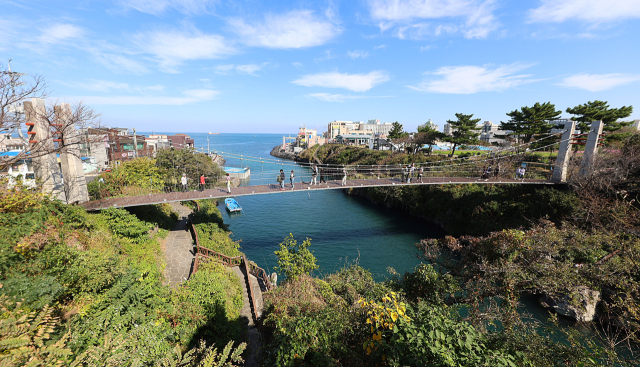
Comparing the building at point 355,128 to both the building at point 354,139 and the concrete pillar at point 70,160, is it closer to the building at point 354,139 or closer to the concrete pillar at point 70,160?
the building at point 354,139

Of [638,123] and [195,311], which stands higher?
[638,123]

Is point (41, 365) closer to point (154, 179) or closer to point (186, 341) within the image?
point (186, 341)

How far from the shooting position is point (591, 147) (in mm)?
12586

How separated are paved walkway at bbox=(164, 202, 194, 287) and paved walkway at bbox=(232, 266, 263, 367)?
176cm

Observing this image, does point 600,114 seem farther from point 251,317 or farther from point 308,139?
point 308,139

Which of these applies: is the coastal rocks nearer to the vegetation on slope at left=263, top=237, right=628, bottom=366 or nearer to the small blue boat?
the vegetation on slope at left=263, top=237, right=628, bottom=366

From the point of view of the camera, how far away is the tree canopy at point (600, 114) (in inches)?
698

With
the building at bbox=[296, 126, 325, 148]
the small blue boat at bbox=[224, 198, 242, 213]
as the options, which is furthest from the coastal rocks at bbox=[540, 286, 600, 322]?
the building at bbox=[296, 126, 325, 148]

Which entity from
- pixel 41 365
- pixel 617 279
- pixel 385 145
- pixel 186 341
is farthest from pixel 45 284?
pixel 385 145

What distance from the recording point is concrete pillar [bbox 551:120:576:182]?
44.7ft

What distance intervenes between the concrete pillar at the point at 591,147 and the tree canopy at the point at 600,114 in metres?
8.55

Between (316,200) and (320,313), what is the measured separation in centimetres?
2166

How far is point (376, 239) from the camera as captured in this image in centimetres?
1656

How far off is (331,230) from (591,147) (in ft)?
47.9
